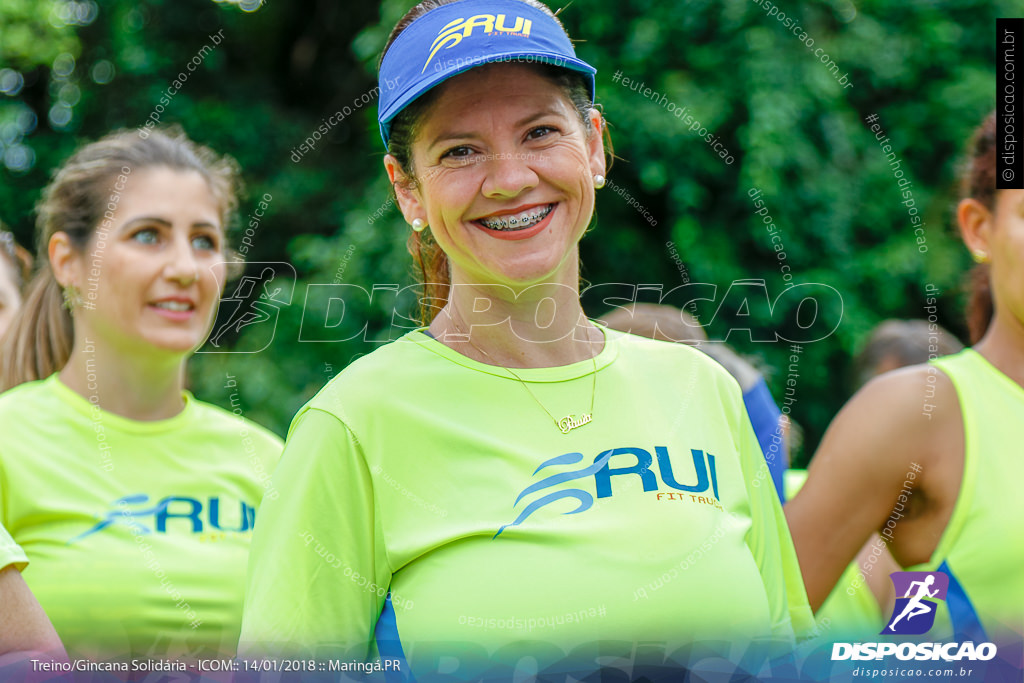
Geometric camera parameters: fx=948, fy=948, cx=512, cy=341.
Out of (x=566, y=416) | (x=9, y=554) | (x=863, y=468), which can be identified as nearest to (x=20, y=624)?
(x=9, y=554)

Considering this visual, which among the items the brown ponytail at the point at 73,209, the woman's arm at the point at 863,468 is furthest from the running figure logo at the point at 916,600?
the brown ponytail at the point at 73,209

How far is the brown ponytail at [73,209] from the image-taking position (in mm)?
2645

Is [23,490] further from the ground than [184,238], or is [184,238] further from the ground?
[184,238]

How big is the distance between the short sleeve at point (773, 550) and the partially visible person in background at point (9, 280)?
2493mm

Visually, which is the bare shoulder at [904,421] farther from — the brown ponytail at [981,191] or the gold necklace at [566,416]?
the gold necklace at [566,416]

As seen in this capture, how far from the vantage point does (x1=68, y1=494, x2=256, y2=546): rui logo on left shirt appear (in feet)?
7.50

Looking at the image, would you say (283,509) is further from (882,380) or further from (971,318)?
(971,318)

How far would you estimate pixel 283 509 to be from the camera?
4.85 feet

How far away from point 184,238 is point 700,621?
70.2 inches

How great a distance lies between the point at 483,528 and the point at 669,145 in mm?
3378

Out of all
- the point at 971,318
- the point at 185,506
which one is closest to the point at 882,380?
the point at 971,318

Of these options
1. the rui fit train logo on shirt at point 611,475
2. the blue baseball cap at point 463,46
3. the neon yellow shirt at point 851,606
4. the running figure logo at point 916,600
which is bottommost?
the neon yellow shirt at point 851,606

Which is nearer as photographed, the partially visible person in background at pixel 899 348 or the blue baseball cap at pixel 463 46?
the blue baseball cap at pixel 463 46

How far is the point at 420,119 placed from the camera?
66.3 inches
